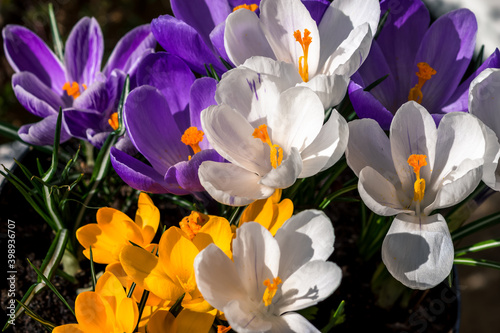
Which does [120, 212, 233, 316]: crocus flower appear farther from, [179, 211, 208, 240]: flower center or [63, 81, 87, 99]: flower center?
[63, 81, 87, 99]: flower center

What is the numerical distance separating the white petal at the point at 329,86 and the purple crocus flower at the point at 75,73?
33cm

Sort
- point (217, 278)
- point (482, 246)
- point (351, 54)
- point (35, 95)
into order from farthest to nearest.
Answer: point (35, 95)
point (482, 246)
point (351, 54)
point (217, 278)

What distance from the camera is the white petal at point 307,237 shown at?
0.55m

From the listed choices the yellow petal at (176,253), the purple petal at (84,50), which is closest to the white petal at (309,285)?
the yellow petal at (176,253)

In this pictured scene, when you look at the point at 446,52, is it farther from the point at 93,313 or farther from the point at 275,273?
the point at 93,313

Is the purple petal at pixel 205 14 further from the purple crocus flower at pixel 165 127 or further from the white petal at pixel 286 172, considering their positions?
the white petal at pixel 286 172

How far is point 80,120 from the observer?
0.80 metres

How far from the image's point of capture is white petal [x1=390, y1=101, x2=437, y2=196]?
622 millimetres

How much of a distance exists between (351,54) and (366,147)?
4.6 inches

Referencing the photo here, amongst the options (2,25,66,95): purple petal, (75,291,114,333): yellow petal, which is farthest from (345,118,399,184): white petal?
(2,25,66,95): purple petal

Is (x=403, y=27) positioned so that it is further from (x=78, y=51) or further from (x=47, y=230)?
(x=47, y=230)

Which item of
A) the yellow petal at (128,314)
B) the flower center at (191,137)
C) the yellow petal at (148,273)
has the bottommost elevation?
the yellow petal at (128,314)

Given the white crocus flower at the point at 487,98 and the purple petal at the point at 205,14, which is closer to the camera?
the white crocus flower at the point at 487,98

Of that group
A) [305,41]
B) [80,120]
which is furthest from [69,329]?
[305,41]
